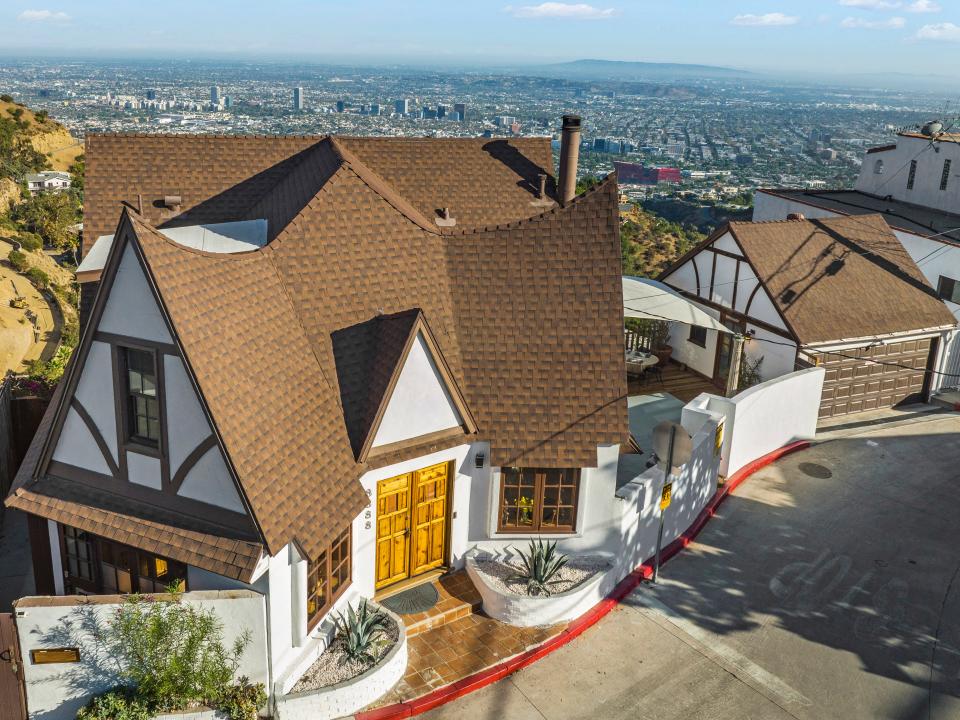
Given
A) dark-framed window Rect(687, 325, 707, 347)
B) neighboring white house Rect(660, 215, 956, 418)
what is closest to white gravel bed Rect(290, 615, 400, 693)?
neighboring white house Rect(660, 215, 956, 418)

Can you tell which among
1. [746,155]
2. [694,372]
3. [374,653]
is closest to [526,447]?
[374,653]

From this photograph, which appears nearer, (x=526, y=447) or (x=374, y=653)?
(x=374, y=653)

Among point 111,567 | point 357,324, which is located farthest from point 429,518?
point 111,567

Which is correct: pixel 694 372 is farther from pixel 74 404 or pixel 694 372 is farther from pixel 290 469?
pixel 74 404

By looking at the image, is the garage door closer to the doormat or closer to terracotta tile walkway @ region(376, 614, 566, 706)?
terracotta tile walkway @ region(376, 614, 566, 706)

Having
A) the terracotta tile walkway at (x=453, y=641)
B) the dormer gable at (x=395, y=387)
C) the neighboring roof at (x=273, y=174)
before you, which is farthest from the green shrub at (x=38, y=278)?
the terracotta tile walkway at (x=453, y=641)

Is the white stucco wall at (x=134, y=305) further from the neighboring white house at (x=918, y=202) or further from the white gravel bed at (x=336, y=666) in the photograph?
the neighboring white house at (x=918, y=202)
